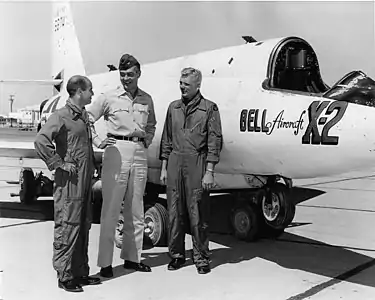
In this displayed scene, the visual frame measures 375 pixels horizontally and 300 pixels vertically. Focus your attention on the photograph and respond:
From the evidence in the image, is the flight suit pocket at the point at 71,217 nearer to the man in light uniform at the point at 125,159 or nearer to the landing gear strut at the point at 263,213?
the man in light uniform at the point at 125,159

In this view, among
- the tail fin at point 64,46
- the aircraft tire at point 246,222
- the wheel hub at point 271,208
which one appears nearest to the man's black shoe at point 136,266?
the aircraft tire at point 246,222

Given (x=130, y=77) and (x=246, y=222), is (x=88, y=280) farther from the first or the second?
(x=246, y=222)

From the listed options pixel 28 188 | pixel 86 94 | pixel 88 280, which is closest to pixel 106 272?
pixel 88 280

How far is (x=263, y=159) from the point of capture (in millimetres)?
5578

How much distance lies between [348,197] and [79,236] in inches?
370

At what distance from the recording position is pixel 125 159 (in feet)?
17.4

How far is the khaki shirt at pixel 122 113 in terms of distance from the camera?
535 centimetres

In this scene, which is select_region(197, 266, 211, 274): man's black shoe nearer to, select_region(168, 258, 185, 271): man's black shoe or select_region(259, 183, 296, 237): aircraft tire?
select_region(168, 258, 185, 271): man's black shoe

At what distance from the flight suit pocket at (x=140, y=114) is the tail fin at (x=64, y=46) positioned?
22.7 ft

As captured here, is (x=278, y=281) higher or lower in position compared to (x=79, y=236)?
lower

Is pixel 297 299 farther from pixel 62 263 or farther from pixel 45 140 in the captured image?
pixel 45 140

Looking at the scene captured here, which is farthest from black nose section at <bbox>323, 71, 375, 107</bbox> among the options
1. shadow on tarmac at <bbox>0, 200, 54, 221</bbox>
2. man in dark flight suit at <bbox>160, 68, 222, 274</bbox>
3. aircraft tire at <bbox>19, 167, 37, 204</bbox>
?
aircraft tire at <bbox>19, 167, 37, 204</bbox>

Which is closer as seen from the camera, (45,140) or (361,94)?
(45,140)

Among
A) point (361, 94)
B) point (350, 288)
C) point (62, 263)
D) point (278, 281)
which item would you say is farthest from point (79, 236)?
point (361, 94)
